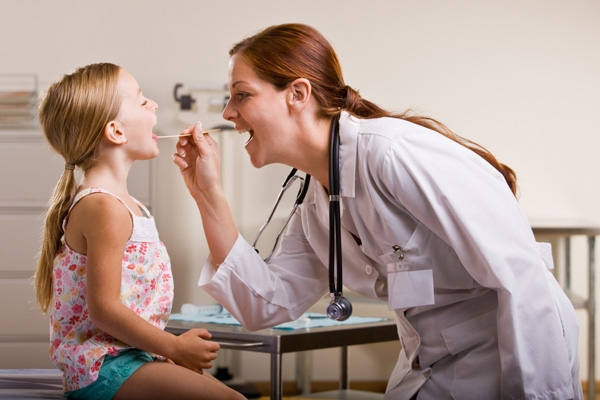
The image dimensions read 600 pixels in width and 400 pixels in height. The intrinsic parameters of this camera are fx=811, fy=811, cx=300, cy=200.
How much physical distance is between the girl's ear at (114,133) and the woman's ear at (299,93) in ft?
1.16

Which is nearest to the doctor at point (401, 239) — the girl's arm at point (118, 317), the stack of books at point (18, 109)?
the girl's arm at point (118, 317)

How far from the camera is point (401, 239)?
1513 mm

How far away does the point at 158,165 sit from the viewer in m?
3.98

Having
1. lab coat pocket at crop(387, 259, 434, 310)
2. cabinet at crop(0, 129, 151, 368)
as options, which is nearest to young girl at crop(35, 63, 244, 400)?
lab coat pocket at crop(387, 259, 434, 310)

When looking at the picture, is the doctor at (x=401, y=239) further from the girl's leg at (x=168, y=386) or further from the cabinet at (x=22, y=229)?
the cabinet at (x=22, y=229)

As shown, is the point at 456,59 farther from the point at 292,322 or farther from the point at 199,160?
the point at 199,160

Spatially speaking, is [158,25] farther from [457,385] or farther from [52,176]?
[457,385]

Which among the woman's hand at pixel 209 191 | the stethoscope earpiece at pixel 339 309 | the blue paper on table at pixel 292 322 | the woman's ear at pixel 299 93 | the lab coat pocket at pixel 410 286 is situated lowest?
the blue paper on table at pixel 292 322

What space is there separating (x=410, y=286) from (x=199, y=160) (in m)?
0.55

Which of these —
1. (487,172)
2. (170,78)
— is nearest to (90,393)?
(487,172)

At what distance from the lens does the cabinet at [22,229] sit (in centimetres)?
379

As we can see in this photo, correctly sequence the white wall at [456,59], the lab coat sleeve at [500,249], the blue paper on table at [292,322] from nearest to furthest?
the lab coat sleeve at [500,249]
the blue paper on table at [292,322]
the white wall at [456,59]

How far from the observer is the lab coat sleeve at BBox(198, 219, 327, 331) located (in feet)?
5.57

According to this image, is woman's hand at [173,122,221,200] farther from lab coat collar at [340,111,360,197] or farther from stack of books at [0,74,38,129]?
stack of books at [0,74,38,129]
